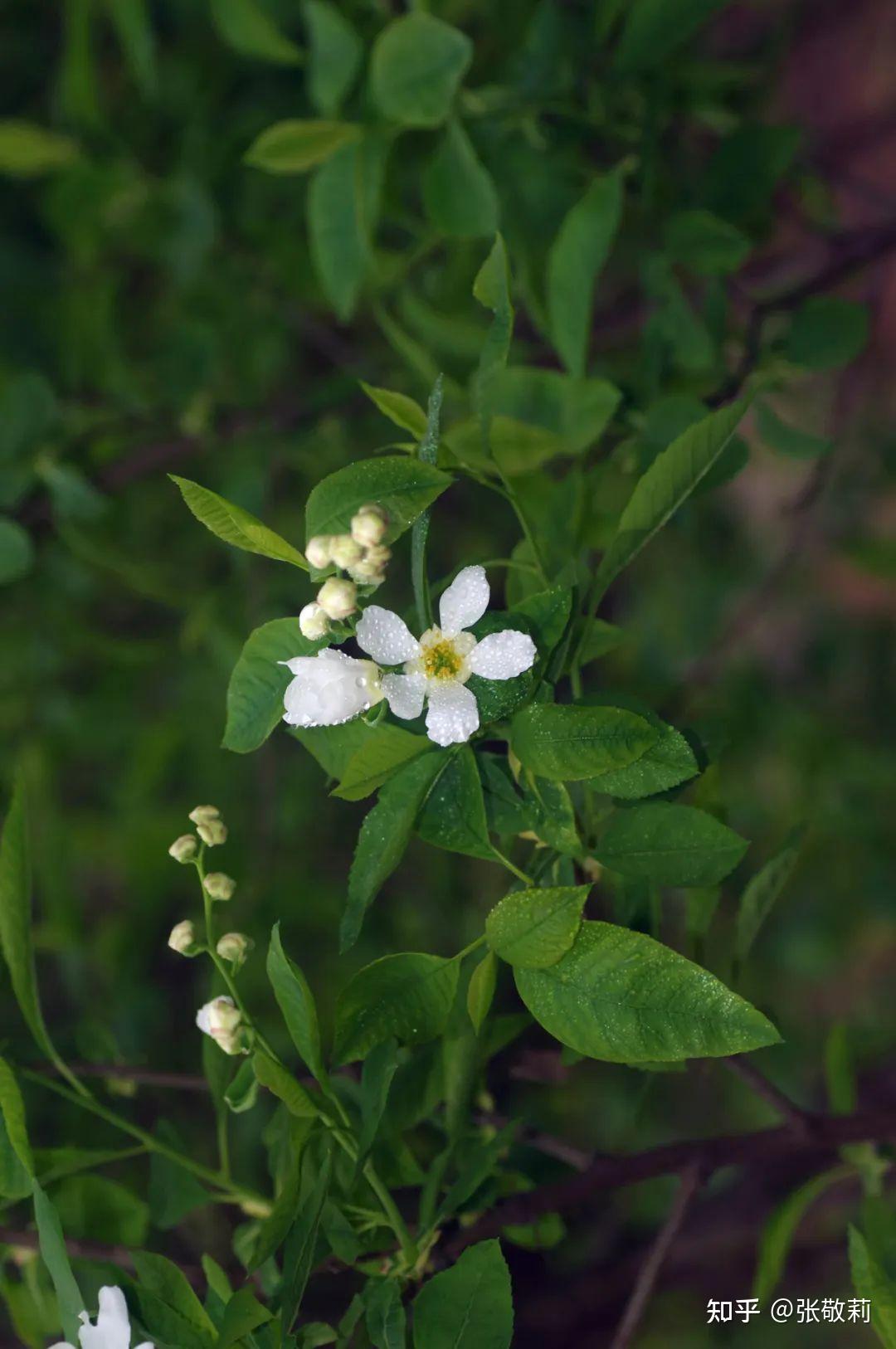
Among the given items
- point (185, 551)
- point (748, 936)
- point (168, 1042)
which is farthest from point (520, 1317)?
point (185, 551)

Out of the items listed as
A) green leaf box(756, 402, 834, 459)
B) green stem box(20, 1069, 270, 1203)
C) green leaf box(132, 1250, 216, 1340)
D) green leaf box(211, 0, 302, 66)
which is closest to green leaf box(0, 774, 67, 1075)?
green stem box(20, 1069, 270, 1203)

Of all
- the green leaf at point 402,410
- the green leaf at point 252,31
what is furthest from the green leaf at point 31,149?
the green leaf at point 402,410

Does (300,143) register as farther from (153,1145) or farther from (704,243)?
(153,1145)

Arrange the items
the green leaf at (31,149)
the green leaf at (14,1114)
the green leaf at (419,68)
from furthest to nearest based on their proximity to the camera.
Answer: the green leaf at (31,149), the green leaf at (419,68), the green leaf at (14,1114)

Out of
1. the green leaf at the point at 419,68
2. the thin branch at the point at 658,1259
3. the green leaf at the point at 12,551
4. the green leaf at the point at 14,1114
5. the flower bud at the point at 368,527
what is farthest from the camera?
the green leaf at the point at 12,551

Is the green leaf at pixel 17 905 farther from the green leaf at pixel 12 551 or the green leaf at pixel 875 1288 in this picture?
the green leaf at pixel 875 1288

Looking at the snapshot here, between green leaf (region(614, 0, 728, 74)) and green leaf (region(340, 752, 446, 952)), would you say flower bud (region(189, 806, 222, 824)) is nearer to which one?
green leaf (region(340, 752, 446, 952))
